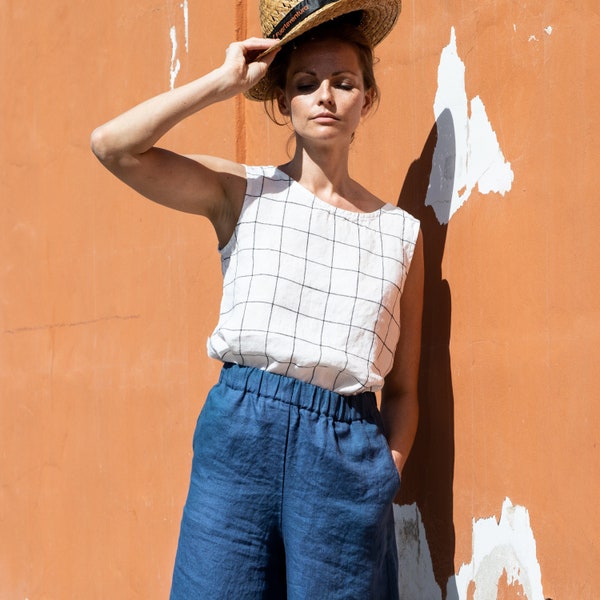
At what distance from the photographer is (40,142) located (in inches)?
167

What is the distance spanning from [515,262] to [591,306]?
25cm

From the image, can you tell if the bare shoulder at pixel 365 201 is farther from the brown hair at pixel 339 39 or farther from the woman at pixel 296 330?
the brown hair at pixel 339 39

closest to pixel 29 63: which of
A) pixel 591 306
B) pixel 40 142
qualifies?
pixel 40 142

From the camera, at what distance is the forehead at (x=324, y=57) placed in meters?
2.43

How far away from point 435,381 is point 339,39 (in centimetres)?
84

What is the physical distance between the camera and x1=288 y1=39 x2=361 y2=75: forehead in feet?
7.96

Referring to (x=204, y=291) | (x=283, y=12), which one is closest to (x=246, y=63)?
(x=283, y=12)

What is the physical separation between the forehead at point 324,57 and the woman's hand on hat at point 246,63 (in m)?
0.07

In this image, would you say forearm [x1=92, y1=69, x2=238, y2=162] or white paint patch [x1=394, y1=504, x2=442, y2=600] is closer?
forearm [x1=92, y1=69, x2=238, y2=162]

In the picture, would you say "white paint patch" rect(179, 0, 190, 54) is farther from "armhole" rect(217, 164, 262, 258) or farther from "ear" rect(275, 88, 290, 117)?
"armhole" rect(217, 164, 262, 258)

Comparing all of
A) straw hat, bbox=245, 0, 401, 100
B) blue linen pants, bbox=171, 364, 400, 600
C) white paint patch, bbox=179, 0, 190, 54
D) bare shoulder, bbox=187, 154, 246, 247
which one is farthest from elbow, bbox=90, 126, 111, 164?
white paint patch, bbox=179, 0, 190, 54

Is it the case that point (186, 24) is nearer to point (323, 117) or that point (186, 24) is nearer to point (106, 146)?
point (323, 117)

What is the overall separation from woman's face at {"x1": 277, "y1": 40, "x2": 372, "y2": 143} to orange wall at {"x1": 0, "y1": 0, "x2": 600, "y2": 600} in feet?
1.02

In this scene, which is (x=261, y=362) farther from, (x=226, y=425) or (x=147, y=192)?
(x=147, y=192)
